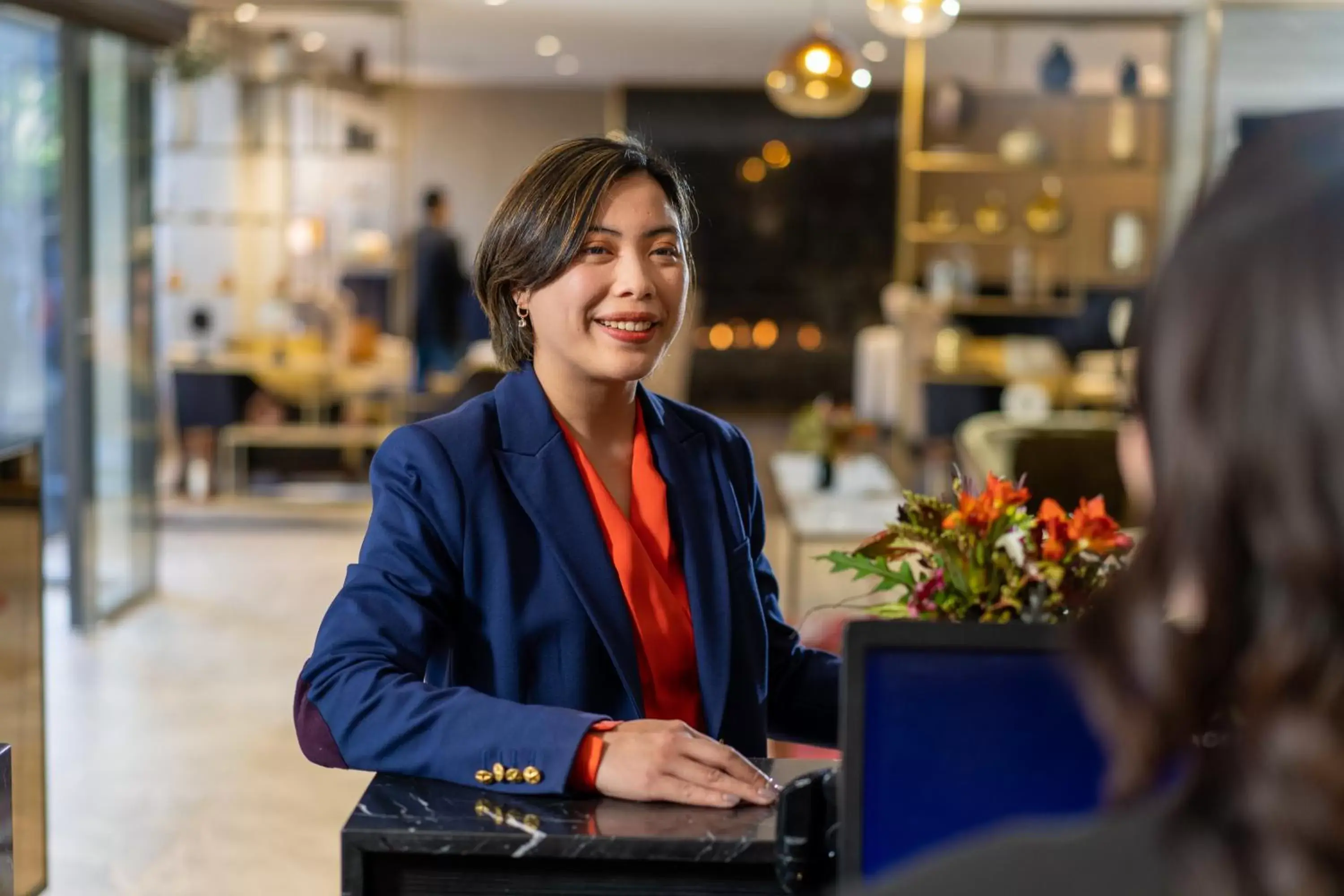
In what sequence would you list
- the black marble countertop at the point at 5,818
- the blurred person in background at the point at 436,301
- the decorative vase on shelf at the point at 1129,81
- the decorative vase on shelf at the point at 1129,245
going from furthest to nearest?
the decorative vase on shelf at the point at 1129,245 → the blurred person in background at the point at 436,301 → the decorative vase on shelf at the point at 1129,81 → the black marble countertop at the point at 5,818

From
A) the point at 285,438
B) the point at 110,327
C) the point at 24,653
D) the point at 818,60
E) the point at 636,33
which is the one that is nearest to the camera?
the point at 24,653

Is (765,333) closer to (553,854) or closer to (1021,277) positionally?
(1021,277)

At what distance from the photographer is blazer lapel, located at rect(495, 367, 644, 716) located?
5.51 feet

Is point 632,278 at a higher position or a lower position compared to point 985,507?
higher

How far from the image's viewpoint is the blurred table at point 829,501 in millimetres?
6156

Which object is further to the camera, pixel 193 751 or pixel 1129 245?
pixel 1129 245

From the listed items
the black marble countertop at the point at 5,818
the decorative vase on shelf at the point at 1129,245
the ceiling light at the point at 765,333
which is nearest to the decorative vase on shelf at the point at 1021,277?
the decorative vase on shelf at the point at 1129,245

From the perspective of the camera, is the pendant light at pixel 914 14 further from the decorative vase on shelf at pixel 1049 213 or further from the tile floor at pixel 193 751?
the decorative vase on shelf at pixel 1049 213

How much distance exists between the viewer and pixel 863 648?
1119 mm

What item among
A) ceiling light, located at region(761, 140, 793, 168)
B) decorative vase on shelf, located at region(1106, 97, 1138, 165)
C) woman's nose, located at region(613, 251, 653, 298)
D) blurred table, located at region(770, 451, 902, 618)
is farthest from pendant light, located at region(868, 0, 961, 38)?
ceiling light, located at region(761, 140, 793, 168)

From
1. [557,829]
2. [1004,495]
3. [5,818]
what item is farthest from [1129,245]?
[557,829]

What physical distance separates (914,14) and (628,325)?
4.67m

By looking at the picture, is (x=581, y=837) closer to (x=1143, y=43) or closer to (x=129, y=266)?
(x=129, y=266)

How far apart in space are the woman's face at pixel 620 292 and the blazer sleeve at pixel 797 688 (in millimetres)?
194
